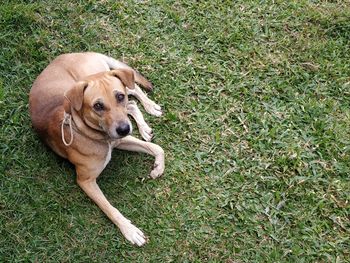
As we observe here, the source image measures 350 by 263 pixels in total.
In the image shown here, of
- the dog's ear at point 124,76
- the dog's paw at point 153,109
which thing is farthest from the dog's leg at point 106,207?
the dog's paw at point 153,109

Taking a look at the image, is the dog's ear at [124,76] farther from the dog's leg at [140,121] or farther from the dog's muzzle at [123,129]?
the dog's leg at [140,121]

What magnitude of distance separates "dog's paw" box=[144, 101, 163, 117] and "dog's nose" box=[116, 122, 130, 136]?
A: 1.01 m

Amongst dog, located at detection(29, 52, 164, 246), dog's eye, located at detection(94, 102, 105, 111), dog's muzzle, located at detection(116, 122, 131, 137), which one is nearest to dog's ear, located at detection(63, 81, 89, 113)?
dog, located at detection(29, 52, 164, 246)

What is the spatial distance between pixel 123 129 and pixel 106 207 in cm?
81

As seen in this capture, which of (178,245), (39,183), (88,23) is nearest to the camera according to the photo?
(178,245)

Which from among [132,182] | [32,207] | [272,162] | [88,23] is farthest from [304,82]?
[32,207]

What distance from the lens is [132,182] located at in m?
5.20

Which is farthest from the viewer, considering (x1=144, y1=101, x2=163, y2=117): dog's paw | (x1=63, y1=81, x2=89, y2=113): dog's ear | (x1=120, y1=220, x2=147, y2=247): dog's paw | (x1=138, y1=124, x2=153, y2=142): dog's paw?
(x1=144, y1=101, x2=163, y2=117): dog's paw

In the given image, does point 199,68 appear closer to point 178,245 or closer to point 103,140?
point 103,140

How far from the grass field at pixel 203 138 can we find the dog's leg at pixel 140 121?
0.34 feet

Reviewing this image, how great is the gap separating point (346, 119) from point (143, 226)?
2.40m

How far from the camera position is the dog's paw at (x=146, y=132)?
17.8 ft

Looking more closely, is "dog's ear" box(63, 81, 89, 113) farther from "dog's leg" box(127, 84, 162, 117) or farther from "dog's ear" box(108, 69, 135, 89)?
"dog's leg" box(127, 84, 162, 117)

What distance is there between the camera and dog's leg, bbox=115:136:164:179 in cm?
518
